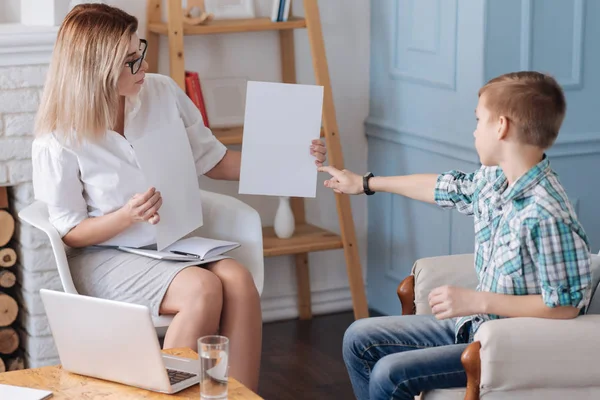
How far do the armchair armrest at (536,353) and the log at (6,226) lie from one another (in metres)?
1.90

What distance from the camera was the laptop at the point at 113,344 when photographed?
186 cm

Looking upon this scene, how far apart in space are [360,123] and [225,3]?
2.57ft

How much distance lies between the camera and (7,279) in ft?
10.7

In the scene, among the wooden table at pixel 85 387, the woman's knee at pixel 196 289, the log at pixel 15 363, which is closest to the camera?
the wooden table at pixel 85 387

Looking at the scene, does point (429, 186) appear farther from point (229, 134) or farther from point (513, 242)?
point (229, 134)

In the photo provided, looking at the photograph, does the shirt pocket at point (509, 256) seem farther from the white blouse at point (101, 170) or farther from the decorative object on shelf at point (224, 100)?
the decorative object on shelf at point (224, 100)

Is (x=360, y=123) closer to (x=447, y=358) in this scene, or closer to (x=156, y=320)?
(x=156, y=320)

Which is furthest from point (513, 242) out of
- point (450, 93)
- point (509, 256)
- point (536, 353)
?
point (450, 93)

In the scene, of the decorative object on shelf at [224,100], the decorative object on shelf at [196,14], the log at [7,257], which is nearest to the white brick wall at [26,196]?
the log at [7,257]

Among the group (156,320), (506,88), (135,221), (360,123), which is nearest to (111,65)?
(135,221)

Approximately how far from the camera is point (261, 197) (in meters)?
3.81

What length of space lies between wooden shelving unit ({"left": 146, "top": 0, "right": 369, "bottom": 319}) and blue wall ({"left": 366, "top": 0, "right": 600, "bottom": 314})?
270 millimetres

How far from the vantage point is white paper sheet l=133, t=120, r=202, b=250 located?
2625 mm

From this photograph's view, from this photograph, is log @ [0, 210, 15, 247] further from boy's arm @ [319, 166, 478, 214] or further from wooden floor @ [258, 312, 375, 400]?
boy's arm @ [319, 166, 478, 214]
